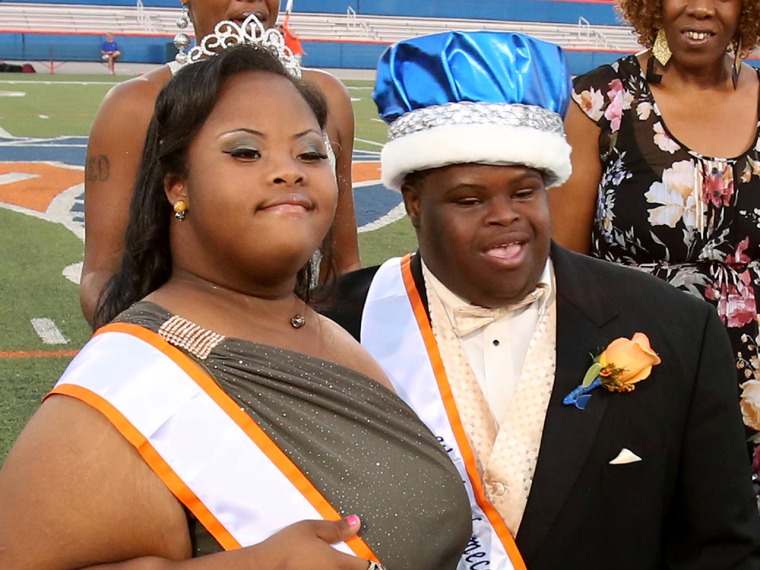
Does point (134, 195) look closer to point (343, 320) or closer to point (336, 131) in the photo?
point (343, 320)

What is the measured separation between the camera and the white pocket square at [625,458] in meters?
2.05

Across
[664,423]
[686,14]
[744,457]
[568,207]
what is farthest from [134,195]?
[686,14]

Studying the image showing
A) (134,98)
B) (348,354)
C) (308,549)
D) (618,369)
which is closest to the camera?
(308,549)

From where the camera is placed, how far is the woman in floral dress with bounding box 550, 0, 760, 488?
113 inches

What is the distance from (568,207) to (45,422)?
6.11ft

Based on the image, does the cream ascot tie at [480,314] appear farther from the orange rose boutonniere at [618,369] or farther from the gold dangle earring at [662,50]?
the gold dangle earring at [662,50]

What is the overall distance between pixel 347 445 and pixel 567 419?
610 mm

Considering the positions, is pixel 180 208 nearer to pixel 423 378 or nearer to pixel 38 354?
pixel 423 378

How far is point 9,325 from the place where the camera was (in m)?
6.10

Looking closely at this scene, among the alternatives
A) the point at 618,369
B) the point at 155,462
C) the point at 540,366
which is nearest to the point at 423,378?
the point at 540,366

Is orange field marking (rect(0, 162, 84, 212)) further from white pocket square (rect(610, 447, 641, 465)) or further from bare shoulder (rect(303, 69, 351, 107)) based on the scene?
white pocket square (rect(610, 447, 641, 465))

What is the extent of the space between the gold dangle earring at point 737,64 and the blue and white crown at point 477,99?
1009 mm

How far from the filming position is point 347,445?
5.17ft

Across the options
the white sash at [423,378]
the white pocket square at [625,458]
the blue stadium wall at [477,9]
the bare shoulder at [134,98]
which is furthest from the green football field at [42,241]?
the blue stadium wall at [477,9]
